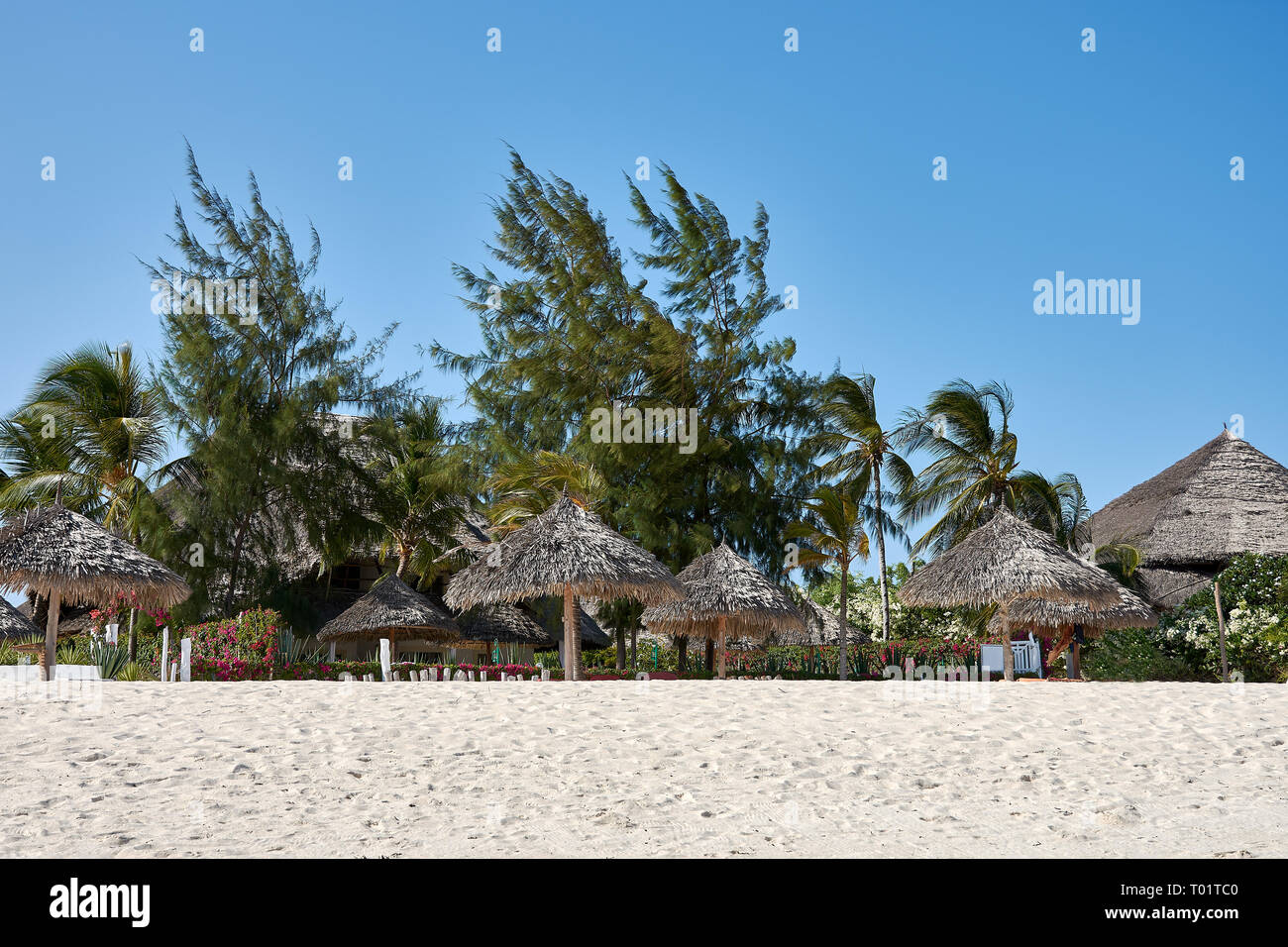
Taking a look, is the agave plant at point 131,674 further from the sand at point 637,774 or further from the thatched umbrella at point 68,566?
the sand at point 637,774

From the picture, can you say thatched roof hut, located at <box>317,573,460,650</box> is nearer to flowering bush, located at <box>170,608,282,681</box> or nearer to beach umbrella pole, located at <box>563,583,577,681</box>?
flowering bush, located at <box>170,608,282,681</box>

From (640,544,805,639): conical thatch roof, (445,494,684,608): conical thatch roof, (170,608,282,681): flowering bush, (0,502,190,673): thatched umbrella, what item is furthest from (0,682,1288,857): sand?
(640,544,805,639): conical thatch roof

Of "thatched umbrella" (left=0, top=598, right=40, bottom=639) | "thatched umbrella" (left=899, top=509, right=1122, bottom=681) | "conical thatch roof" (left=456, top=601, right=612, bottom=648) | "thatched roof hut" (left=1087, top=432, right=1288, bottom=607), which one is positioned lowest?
"conical thatch roof" (left=456, top=601, right=612, bottom=648)

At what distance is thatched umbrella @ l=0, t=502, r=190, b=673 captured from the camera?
12.6 metres

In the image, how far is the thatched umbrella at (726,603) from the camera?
16016 millimetres

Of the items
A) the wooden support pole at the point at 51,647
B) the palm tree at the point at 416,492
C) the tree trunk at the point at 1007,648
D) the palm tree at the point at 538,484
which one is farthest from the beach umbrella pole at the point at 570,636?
the palm tree at the point at 416,492

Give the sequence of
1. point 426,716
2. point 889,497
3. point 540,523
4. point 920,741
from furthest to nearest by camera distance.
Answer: point 889,497 < point 540,523 < point 426,716 < point 920,741

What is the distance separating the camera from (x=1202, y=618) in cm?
1605

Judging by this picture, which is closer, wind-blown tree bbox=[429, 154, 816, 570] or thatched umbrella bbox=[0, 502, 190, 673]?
thatched umbrella bbox=[0, 502, 190, 673]

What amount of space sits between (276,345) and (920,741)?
17.0 meters

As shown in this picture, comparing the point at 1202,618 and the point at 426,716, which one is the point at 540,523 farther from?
the point at 1202,618

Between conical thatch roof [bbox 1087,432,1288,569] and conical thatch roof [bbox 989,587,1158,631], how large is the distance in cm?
431
